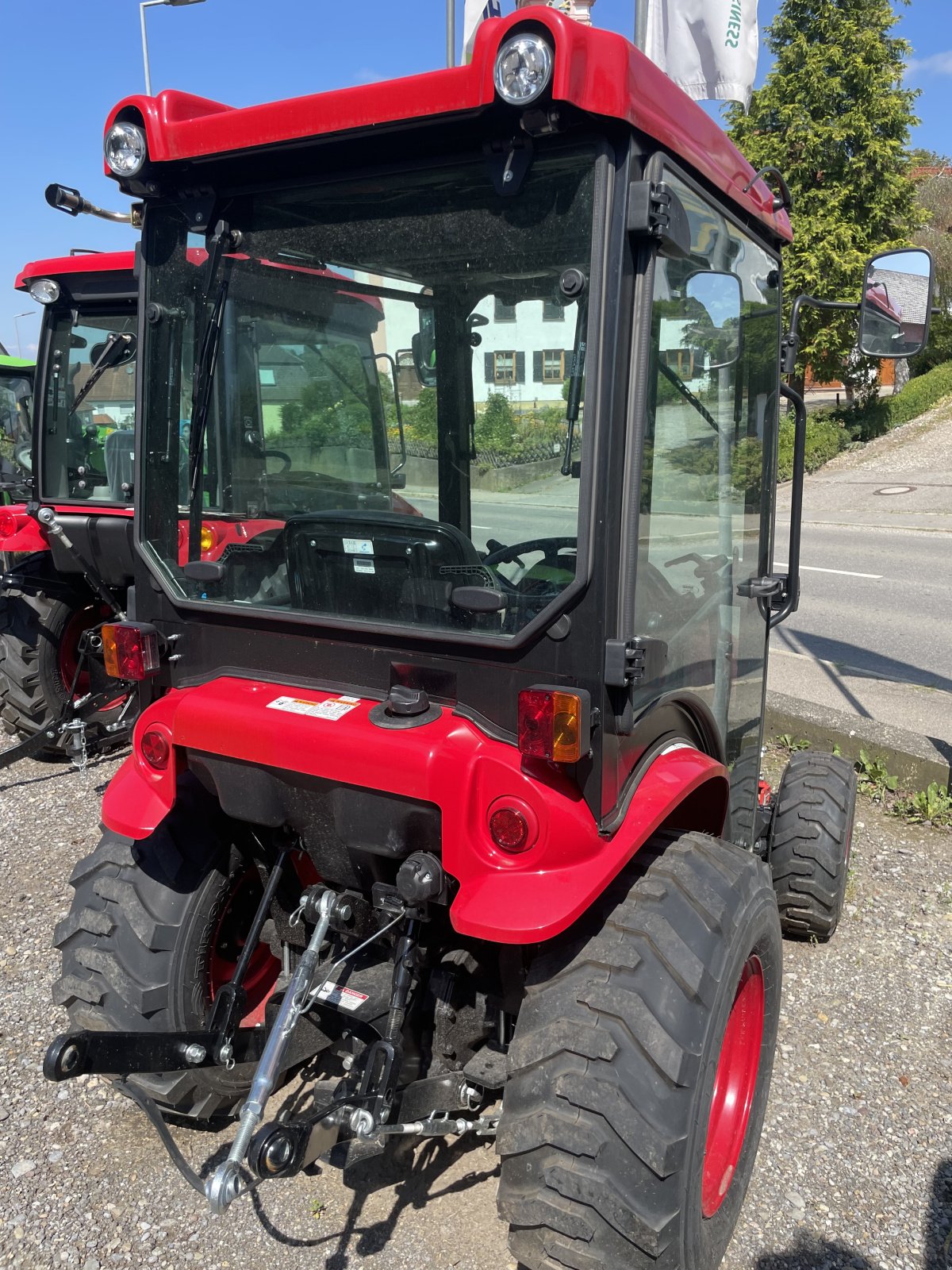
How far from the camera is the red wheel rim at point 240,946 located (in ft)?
9.02

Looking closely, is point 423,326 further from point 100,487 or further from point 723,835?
point 100,487

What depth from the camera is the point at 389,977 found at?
2436 mm

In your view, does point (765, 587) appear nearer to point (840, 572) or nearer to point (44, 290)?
point (44, 290)

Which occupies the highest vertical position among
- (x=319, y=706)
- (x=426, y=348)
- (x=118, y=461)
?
(x=426, y=348)

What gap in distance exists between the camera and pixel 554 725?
1.94m

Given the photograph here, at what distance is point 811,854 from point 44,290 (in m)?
5.20

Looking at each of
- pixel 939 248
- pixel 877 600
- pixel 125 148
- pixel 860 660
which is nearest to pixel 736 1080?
pixel 125 148

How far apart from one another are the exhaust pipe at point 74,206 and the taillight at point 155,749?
1.27 meters

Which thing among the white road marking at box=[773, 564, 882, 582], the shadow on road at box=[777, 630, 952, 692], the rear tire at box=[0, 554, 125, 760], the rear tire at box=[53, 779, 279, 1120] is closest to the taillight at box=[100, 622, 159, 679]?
the rear tire at box=[53, 779, 279, 1120]

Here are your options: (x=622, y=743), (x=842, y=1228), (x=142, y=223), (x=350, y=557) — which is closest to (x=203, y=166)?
(x=142, y=223)

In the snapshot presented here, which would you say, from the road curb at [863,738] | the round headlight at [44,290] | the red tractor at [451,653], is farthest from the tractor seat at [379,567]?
the round headlight at [44,290]

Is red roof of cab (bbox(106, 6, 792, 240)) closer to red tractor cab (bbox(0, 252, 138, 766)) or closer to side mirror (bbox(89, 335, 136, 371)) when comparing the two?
side mirror (bbox(89, 335, 136, 371))

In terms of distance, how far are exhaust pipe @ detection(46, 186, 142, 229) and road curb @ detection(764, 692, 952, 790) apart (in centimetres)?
369

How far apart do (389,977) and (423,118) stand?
1.93 metres
